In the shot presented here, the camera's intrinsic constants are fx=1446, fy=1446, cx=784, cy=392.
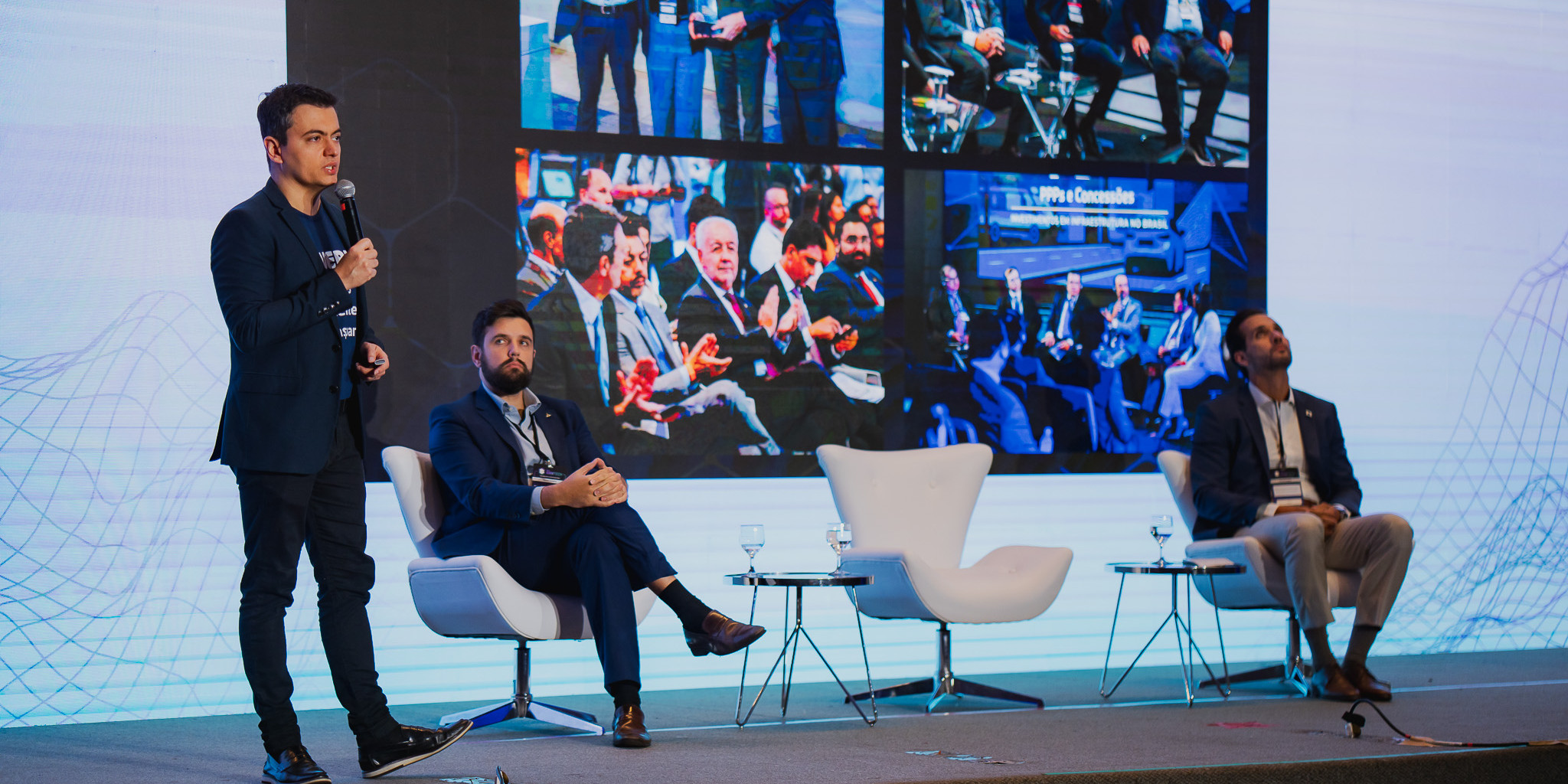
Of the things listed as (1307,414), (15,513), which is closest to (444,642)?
(15,513)

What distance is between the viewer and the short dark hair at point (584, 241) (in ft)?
16.7

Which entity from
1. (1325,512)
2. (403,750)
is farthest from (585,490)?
(1325,512)

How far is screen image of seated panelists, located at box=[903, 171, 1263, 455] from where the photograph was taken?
5.54 metres

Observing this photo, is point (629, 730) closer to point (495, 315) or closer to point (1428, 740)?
A: point (495, 315)

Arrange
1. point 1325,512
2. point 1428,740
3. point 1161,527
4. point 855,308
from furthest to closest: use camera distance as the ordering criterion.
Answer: point 855,308 → point 1325,512 → point 1161,527 → point 1428,740

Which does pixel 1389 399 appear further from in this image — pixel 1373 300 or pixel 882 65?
pixel 882 65

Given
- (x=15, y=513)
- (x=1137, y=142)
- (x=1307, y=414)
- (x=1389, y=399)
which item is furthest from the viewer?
(x=1389, y=399)

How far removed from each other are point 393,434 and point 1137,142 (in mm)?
3105

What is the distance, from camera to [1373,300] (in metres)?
6.19

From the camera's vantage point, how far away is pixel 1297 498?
5074 mm

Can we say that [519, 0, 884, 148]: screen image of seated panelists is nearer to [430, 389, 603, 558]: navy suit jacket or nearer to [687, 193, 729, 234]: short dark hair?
[687, 193, 729, 234]: short dark hair

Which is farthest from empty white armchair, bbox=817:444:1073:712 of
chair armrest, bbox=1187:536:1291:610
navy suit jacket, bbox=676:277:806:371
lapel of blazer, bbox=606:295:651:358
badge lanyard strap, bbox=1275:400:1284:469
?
badge lanyard strap, bbox=1275:400:1284:469

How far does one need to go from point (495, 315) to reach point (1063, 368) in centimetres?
236

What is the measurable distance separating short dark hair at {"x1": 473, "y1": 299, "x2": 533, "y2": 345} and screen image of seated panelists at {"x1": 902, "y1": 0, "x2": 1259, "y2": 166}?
5.96 ft
